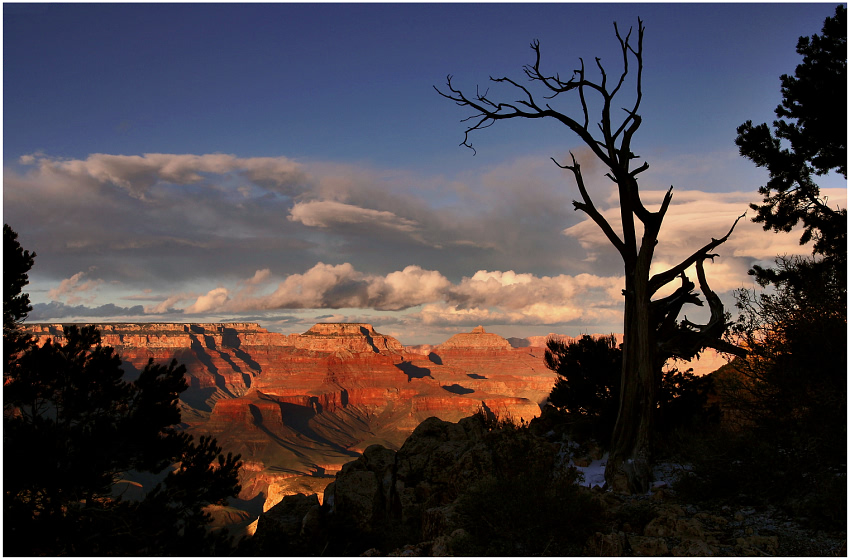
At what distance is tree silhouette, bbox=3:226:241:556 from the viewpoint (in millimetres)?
13617

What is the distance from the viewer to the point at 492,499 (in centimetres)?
898

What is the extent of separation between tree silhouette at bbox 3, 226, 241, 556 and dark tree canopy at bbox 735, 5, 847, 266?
62.2 feet

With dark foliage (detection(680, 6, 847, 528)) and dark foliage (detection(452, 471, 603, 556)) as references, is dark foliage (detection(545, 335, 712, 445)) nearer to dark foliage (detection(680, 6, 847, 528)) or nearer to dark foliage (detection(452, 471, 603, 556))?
dark foliage (detection(680, 6, 847, 528))

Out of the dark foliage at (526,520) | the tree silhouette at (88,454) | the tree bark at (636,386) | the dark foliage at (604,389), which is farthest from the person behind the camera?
the dark foliage at (604,389)

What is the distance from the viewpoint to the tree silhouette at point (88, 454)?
44.7 feet

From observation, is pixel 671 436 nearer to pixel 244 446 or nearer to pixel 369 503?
pixel 369 503

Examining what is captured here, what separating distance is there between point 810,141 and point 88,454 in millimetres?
21419

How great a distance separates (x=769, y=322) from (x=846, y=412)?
267cm

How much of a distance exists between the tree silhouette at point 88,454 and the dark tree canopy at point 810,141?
62.2ft

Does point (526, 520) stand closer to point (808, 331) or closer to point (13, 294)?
point (808, 331)

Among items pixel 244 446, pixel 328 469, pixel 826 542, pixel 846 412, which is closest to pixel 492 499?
pixel 826 542

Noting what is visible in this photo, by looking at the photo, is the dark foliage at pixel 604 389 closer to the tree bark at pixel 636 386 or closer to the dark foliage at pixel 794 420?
the tree bark at pixel 636 386

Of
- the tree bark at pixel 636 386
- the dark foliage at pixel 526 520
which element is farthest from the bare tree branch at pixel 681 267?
the dark foliage at pixel 526 520

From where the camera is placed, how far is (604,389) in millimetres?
20375
